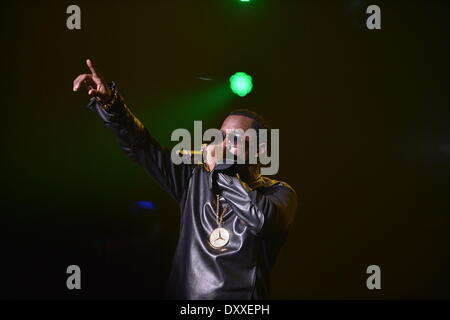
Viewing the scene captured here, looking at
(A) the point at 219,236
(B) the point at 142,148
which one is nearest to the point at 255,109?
(B) the point at 142,148

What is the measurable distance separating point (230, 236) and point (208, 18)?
1.64 metres

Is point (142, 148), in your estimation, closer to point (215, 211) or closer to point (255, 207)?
point (215, 211)

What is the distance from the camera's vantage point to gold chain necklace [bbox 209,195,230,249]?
1.73m

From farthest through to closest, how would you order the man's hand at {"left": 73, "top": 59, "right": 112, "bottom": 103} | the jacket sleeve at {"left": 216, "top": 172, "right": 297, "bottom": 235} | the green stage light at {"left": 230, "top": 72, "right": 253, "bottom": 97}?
the green stage light at {"left": 230, "top": 72, "right": 253, "bottom": 97}, the man's hand at {"left": 73, "top": 59, "right": 112, "bottom": 103}, the jacket sleeve at {"left": 216, "top": 172, "right": 297, "bottom": 235}

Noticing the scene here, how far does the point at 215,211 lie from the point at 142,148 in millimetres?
438

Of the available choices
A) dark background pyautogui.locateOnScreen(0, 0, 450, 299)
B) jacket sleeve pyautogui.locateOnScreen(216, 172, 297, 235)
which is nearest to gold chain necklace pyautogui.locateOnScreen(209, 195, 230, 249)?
jacket sleeve pyautogui.locateOnScreen(216, 172, 297, 235)

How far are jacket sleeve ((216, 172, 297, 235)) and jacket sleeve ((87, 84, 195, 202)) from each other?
0.31 metres

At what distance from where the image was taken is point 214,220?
70.6 inches

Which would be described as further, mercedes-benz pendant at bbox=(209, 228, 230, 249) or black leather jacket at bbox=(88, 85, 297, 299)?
mercedes-benz pendant at bbox=(209, 228, 230, 249)

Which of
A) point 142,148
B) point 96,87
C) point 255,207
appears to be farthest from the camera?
point 142,148

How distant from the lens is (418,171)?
3.09 m

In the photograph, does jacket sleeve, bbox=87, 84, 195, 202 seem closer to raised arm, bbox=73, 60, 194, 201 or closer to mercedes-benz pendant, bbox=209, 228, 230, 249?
raised arm, bbox=73, 60, 194, 201

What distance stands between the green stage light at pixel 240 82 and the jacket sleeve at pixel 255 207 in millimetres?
1322

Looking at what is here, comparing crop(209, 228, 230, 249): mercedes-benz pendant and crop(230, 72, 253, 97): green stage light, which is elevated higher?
crop(230, 72, 253, 97): green stage light
